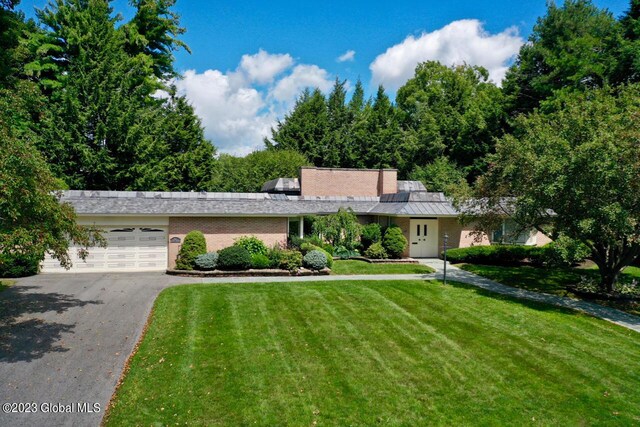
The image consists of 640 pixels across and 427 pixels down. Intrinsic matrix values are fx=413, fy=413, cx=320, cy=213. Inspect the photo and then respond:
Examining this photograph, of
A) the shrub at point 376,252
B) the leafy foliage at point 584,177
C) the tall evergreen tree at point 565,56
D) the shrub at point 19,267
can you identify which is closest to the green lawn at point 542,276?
the leafy foliage at point 584,177

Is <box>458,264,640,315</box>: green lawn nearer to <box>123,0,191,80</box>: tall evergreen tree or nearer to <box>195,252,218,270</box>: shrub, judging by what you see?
<box>195,252,218,270</box>: shrub

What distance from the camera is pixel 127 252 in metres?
20.3

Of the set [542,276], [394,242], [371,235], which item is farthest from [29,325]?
[542,276]

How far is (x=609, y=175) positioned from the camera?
1275cm

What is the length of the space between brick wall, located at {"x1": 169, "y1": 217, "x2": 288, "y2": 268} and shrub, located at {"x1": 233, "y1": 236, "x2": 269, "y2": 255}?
54 cm

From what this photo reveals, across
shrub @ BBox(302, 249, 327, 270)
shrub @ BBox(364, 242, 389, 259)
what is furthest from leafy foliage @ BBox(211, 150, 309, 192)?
shrub @ BBox(302, 249, 327, 270)

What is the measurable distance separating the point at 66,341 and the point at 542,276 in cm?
2066

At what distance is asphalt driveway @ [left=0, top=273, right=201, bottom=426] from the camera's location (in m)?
7.59

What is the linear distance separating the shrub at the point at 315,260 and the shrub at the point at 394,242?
5.44 m

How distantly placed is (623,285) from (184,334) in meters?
16.9

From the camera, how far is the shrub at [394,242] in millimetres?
24094

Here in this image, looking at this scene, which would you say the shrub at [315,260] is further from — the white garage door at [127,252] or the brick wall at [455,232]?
the brick wall at [455,232]

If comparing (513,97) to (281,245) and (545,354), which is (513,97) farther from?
(545,354)

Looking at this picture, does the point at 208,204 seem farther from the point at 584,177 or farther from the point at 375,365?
the point at 584,177
